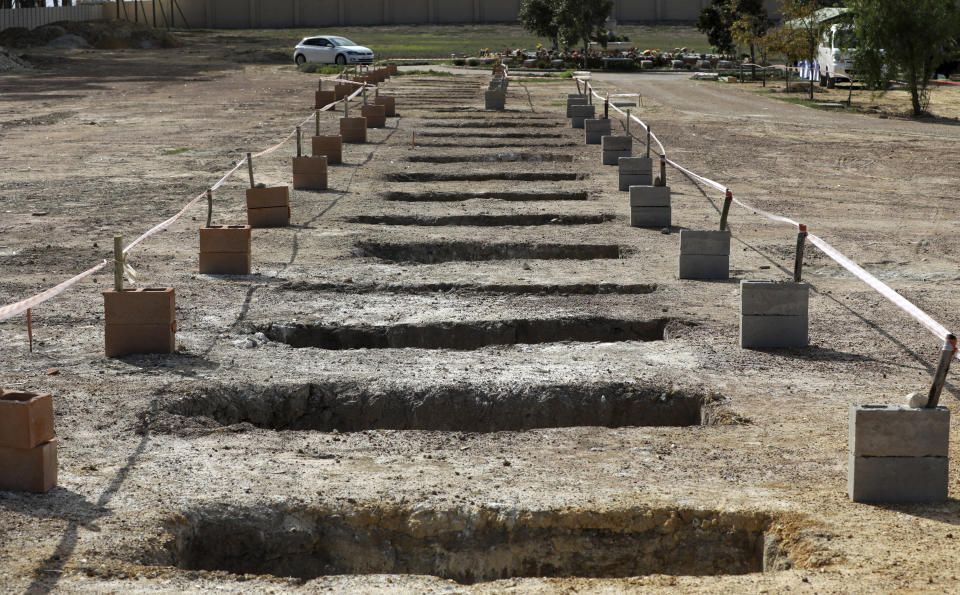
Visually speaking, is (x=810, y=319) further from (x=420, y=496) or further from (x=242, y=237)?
(x=242, y=237)

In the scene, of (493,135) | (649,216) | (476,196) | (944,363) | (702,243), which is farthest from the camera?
(493,135)

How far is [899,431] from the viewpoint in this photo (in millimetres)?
5035

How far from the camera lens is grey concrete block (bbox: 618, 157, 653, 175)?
50.5 ft

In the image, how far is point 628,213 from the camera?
1382 centimetres

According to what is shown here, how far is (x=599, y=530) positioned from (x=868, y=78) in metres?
27.7

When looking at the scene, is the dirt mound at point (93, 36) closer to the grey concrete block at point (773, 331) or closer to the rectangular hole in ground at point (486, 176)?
the rectangular hole in ground at point (486, 176)

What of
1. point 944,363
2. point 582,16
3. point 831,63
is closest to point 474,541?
A: point 944,363

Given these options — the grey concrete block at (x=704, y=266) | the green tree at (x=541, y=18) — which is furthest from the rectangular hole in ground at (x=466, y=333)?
the green tree at (x=541, y=18)

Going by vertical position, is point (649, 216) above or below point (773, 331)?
above

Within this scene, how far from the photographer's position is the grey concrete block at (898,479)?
16.6 feet

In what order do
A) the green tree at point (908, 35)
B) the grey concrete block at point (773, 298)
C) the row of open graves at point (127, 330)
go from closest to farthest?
the row of open graves at point (127, 330) → the grey concrete block at point (773, 298) → the green tree at point (908, 35)

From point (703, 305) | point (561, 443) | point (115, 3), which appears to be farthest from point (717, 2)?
point (115, 3)

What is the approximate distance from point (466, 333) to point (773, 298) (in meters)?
2.54

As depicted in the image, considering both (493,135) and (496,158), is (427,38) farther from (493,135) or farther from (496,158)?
(496,158)
